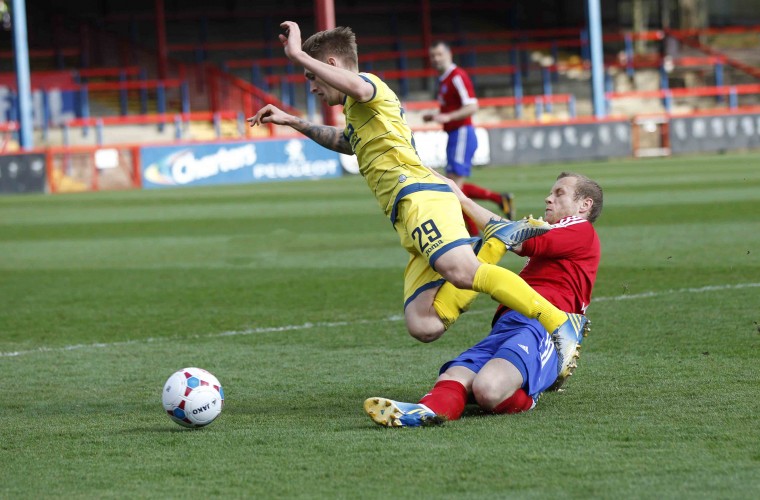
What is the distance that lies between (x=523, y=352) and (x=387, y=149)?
1.16 m

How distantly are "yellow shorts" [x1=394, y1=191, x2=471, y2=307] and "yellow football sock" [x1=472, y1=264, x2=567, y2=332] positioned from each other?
29 centimetres

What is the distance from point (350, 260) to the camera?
11258 millimetres

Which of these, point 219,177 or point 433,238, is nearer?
point 433,238

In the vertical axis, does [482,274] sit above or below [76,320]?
above

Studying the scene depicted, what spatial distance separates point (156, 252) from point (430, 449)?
885 centimetres

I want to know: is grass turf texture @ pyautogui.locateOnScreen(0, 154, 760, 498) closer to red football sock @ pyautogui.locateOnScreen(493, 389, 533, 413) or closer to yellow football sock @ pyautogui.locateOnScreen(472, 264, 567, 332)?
red football sock @ pyautogui.locateOnScreen(493, 389, 533, 413)

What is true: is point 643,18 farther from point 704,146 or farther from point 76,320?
point 76,320

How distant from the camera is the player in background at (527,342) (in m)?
4.79

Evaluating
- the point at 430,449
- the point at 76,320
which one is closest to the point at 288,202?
the point at 76,320

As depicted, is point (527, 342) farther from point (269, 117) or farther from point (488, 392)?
point (269, 117)

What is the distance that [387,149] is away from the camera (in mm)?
5488

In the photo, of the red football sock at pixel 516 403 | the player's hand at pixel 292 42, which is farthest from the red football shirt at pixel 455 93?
the red football sock at pixel 516 403

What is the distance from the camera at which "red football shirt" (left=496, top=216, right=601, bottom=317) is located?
17.2ft

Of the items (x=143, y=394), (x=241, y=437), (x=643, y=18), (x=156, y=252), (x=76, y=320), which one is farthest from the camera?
(x=643, y=18)
